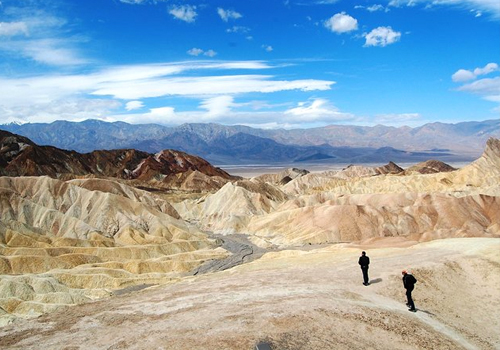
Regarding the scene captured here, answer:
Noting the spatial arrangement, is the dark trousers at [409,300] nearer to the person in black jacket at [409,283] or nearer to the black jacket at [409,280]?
the person in black jacket at [409,283]

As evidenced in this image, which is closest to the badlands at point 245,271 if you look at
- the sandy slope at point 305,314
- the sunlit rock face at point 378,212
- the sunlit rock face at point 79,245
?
the sandy slope at point 305,314

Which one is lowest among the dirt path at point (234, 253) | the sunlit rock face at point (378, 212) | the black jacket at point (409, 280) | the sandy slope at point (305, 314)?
the dirt path at point (234, 253)

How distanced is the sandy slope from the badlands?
4.3 inches

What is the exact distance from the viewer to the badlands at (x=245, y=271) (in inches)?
870

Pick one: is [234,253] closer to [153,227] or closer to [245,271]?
[153,227]

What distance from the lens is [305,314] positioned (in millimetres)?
22859

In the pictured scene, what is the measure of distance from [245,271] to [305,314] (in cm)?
2019

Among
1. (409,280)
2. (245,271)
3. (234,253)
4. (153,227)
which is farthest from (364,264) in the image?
(153,227)

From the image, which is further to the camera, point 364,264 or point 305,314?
point 364,264

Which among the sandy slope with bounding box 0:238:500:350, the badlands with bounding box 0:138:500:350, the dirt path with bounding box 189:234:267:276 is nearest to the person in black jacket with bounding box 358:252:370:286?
the sandy slope with bounding box 0:238:500:350

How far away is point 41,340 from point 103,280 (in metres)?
40.6

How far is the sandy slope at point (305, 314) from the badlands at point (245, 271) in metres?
0.11

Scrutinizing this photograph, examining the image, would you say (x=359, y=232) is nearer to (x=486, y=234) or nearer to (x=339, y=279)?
(x=486, y=234)

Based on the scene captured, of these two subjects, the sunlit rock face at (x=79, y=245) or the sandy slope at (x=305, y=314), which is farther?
the sunlit rock face at (x=79, y=245)
